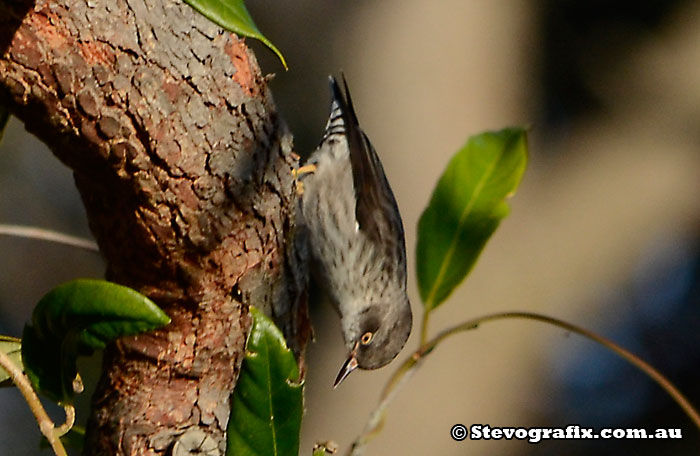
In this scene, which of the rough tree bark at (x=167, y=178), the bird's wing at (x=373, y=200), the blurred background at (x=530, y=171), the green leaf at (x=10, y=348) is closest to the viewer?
the rough tree bark at (x=167, y=178)

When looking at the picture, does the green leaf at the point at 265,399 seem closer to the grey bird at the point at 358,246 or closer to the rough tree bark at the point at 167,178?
the rough tree bark at the point at 167,178

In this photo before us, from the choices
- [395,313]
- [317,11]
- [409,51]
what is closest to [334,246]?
[395,313]

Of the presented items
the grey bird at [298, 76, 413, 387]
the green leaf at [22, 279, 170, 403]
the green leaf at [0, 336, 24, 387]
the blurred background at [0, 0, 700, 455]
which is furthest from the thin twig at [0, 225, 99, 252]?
the blurred background at [0, 0, 700, 455]

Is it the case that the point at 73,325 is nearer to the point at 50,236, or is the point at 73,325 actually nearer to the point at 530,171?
the point at 50,236

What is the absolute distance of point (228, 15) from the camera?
1.12 metres

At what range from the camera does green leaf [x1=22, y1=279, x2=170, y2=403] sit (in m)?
1.14

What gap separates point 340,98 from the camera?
9.40 ft

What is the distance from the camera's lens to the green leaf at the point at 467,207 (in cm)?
177

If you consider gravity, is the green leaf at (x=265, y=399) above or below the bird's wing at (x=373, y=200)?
above

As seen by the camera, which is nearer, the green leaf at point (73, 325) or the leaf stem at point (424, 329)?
the green leaf at point (73, 325)

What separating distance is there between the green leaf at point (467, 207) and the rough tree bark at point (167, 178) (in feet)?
1.28

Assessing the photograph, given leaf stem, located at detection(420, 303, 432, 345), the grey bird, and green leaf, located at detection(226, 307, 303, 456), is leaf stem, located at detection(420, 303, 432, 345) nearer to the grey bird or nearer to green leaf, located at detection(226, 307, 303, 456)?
green leaf, located at detection(226, 307, 303, 456)

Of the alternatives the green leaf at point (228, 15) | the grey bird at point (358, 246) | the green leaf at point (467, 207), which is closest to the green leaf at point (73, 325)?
the green leaf at point (228, 15)

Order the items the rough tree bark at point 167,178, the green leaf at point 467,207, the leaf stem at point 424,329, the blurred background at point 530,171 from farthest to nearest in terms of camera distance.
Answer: the blurred background at point 530,171, the green leaf at point 467,207, the leaf stem at point 424,329, the rough tree bark at point 167,178
